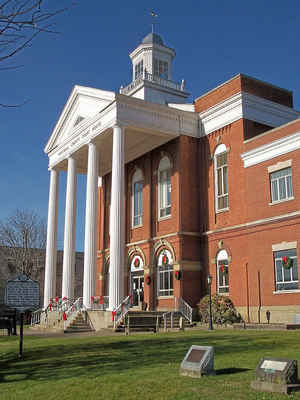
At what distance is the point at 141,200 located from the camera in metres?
38.1

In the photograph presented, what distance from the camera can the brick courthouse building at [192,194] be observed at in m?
27.3

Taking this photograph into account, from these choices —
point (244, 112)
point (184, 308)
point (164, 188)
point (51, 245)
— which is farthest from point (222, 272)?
point (51, 245)

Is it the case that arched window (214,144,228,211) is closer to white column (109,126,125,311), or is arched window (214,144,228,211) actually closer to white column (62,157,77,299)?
white column (109,126,125,311)

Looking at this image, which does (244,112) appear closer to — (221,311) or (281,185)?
(281,185)

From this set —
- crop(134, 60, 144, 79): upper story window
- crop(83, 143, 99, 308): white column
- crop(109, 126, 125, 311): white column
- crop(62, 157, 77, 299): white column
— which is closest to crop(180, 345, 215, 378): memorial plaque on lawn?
crop(109, 126, 125, 311): white column

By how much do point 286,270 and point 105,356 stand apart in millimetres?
14813

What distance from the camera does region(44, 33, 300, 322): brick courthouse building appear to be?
89.7 ft

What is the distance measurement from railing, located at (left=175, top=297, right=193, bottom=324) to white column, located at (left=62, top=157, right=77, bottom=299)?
347 inches

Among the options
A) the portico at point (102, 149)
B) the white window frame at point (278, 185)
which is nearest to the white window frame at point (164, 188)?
the portico at point (102, 149)

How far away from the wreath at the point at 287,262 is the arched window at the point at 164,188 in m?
10.5

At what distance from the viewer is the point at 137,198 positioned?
38.7 meters

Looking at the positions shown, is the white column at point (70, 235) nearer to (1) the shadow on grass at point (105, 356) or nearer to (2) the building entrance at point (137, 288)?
(2) the building entrance at point (137, 288)

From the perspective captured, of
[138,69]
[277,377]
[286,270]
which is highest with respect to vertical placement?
[138,69]

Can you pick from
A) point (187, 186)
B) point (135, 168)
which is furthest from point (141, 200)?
point (187, 186)
